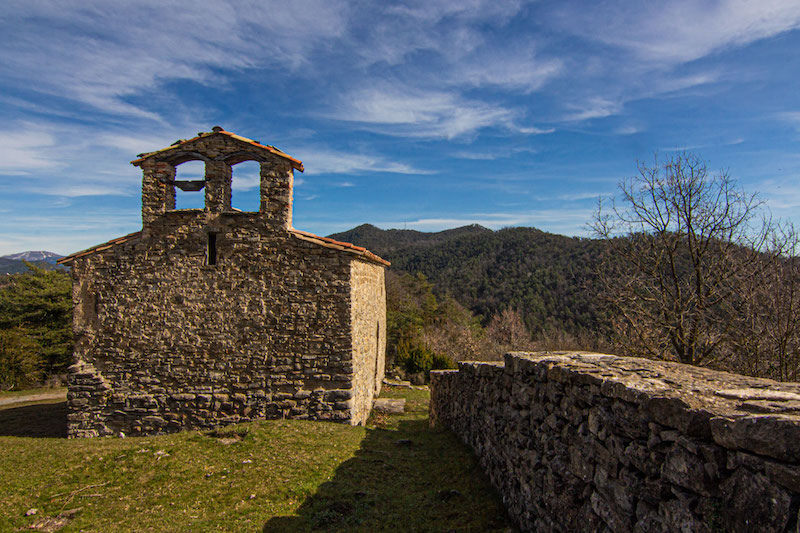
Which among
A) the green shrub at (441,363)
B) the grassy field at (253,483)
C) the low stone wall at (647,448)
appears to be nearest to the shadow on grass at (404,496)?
the grassy field at (253,483)

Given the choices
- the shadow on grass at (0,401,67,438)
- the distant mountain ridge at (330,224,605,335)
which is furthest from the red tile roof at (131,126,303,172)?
the distant mountain ridge at (330,224,605,335)

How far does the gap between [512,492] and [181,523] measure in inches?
174

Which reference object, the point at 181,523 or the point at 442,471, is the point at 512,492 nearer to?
the point at 442,471

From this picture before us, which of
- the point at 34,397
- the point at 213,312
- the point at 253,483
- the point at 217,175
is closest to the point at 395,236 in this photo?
the point at 34,397

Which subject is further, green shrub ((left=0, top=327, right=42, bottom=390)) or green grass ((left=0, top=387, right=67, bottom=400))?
green shrub ((left=0, top=327, right=42, bottom=390))

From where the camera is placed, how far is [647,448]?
2689 millimetres

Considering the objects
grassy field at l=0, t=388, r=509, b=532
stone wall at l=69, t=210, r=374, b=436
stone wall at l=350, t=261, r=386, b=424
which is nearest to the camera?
grassy field at l=0, t=388, r=509, b=532

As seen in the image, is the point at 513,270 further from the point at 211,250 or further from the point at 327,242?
the point at 211,250

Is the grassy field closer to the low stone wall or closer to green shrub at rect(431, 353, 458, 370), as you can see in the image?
the low stone wall

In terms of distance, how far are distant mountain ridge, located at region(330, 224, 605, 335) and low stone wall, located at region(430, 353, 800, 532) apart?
29.4 metres

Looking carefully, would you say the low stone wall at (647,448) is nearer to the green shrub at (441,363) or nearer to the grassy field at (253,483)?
the grassy field at (253,483)

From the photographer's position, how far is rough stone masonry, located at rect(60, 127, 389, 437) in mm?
10258

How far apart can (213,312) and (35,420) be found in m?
8.38

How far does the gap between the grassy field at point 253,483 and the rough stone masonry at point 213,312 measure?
750 millimetres
